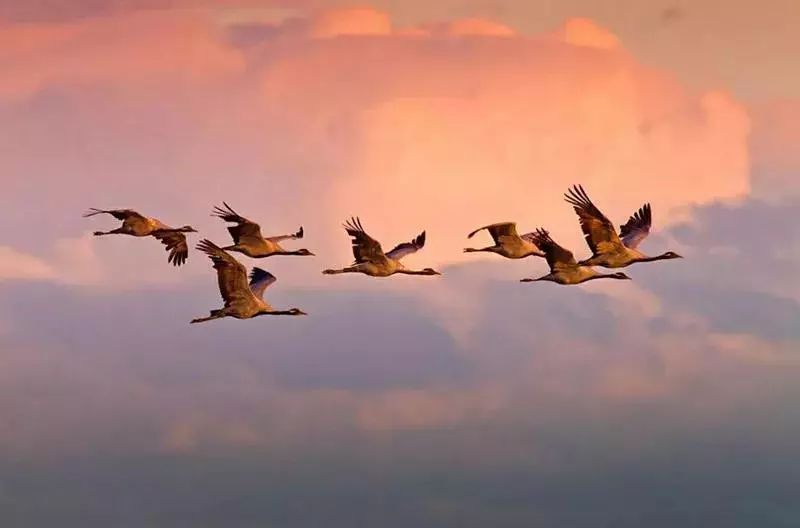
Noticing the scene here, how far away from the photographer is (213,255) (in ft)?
367

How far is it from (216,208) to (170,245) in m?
13.7

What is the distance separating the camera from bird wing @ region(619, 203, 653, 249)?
121m

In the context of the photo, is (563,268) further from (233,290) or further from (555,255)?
(233,290)

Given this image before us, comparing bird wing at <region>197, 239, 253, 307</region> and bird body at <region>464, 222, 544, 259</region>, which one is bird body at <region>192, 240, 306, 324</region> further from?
bird body at <region>464, 222, 544, 259</region>

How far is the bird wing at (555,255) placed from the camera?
119812mm

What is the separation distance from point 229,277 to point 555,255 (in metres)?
18.4

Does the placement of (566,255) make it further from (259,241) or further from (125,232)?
(125,232)

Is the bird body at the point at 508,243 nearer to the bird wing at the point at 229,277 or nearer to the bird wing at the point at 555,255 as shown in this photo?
the bird wing at the point at 555,255

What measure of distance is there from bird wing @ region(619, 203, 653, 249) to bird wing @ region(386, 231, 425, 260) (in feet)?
42.0

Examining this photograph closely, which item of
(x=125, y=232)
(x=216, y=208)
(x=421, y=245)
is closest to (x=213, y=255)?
(x=216, y=208)

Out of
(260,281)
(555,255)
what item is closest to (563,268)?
(555,255)

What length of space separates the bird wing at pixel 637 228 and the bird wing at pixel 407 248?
12.8 metres

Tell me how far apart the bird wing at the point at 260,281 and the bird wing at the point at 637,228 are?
19.1m

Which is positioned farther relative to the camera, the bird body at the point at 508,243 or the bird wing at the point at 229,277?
the bird body at the point at 508,243
